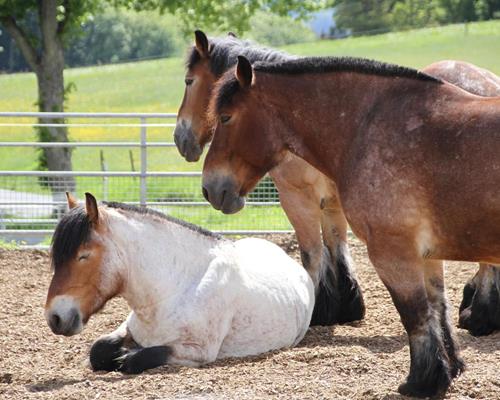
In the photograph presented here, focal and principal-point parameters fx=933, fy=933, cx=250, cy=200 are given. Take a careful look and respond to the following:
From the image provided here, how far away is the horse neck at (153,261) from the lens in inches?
208

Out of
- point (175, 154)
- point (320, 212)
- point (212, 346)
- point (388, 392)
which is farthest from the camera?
point (175, 154)

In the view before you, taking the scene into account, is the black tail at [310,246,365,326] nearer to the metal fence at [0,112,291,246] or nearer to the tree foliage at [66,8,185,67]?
the metal fence at [0,112,291,246]

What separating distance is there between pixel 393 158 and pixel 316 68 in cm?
70

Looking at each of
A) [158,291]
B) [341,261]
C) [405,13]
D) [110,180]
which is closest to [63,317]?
[158,291]

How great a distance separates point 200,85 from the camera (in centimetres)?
688

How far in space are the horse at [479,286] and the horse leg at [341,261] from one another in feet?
2.42

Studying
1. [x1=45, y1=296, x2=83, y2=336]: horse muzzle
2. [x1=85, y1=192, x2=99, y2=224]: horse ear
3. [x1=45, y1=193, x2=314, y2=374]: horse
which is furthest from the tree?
[x1=45, y1=296, x2=83, y2=336]: horse muzzle

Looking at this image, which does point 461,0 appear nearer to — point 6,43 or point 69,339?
point 6,43

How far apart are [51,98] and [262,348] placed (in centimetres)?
966

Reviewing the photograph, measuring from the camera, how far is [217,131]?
15.8ft

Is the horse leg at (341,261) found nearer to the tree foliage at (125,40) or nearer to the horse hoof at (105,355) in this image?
the horse hoof at (105,355)

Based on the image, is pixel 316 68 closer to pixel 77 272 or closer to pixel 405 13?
Answer: pixel 77 272

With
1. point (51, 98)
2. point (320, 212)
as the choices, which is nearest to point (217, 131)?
Result: point (320, 212)

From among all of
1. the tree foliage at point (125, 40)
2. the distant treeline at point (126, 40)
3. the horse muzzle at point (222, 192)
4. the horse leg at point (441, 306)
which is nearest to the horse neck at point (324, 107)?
the horse muzzle at point (222, 192)
